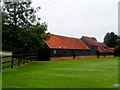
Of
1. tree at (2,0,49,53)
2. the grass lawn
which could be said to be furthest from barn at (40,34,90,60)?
the grass lawn

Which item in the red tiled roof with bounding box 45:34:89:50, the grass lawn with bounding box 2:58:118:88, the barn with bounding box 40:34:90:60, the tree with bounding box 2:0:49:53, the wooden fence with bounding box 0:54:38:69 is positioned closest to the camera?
the grass lawn with bounding box 2:58:118:88

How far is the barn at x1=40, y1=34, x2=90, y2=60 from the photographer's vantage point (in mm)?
48562

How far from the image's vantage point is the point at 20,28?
110 feet

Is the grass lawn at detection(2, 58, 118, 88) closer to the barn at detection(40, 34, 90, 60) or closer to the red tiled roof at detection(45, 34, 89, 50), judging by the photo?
the barn at detection(40, 34, 90, 60)

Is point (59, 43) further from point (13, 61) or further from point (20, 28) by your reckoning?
point (13, 61)

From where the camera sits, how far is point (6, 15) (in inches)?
1309

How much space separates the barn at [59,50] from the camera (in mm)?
48562

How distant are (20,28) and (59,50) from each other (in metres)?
19.4

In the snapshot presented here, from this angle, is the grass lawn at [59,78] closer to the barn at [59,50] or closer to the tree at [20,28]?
the tree at [20,28]

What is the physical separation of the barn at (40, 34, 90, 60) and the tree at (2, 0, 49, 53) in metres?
12.8

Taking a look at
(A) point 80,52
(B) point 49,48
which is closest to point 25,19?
(B) point 49,48

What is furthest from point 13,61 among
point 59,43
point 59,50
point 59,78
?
point 59,43

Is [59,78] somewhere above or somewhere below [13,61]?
below

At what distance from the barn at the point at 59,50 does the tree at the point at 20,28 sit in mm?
12791
